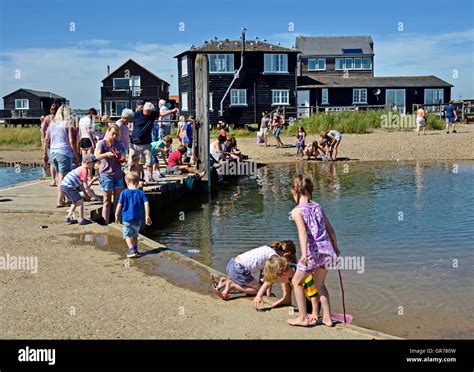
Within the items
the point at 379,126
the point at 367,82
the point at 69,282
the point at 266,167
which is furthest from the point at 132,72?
the point at 69,282

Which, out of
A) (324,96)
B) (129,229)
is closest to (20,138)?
(324,96)

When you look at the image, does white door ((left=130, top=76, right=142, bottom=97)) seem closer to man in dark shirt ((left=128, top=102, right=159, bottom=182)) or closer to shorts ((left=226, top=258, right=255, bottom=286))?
man in dark shirt ((left=128, top=102, right=159, bottom=182))

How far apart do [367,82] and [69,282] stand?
54.5 metres

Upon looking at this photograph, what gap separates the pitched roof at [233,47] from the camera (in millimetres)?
53250

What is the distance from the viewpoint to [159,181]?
1709 centimetres

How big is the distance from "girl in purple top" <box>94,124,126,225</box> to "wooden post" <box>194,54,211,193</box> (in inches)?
299

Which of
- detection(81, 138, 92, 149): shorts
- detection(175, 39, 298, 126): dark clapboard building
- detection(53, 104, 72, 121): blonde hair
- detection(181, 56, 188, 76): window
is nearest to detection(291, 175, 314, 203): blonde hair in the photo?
detection(53, 104, 72, 121): blonde hair

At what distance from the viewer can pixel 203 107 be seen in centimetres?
1908

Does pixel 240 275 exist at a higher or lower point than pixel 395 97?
lower

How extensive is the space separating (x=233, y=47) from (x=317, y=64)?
21326 millimetres

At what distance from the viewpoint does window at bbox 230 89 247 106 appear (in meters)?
53.4

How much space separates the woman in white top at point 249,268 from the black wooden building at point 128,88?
2588 inches

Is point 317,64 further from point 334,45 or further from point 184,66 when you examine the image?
point 184,66

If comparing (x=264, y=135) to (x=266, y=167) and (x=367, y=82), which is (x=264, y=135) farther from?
(x=367, y=82)
